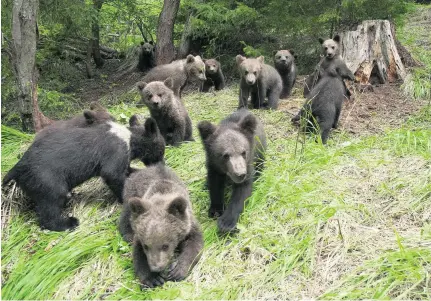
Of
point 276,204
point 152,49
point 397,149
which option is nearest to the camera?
point 276,204

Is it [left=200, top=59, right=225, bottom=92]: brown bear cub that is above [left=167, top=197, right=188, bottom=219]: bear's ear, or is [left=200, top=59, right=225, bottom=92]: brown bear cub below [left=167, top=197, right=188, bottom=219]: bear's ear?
below

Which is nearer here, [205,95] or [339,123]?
[339,123]

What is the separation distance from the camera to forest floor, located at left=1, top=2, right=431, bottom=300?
400cm

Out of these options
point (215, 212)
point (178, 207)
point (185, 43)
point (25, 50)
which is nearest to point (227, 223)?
point (215, 212)

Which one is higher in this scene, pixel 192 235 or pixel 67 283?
pixel 192 235

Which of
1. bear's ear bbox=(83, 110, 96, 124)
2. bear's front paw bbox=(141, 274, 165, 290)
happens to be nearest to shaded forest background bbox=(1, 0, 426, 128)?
bear's ear bbox=(83, 110, 96, 124)

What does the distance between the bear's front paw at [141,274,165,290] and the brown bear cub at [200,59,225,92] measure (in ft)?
29.2

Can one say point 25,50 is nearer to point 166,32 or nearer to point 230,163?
point 230,163

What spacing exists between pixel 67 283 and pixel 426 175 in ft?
14.0

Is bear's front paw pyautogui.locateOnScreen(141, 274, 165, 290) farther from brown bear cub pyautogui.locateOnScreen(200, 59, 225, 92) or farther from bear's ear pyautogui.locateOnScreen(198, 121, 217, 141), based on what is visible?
brown bear cub pyautogui.locateOnScreen(200, 59, 225, 92)

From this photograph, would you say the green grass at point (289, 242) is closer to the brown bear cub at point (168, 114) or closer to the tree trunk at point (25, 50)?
the brown bear cub at point (168, 114)

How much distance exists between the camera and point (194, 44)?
565 inches

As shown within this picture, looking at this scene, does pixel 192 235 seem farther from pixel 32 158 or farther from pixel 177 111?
pixel 177 111

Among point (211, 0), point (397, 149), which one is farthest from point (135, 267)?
point (211, 0)
